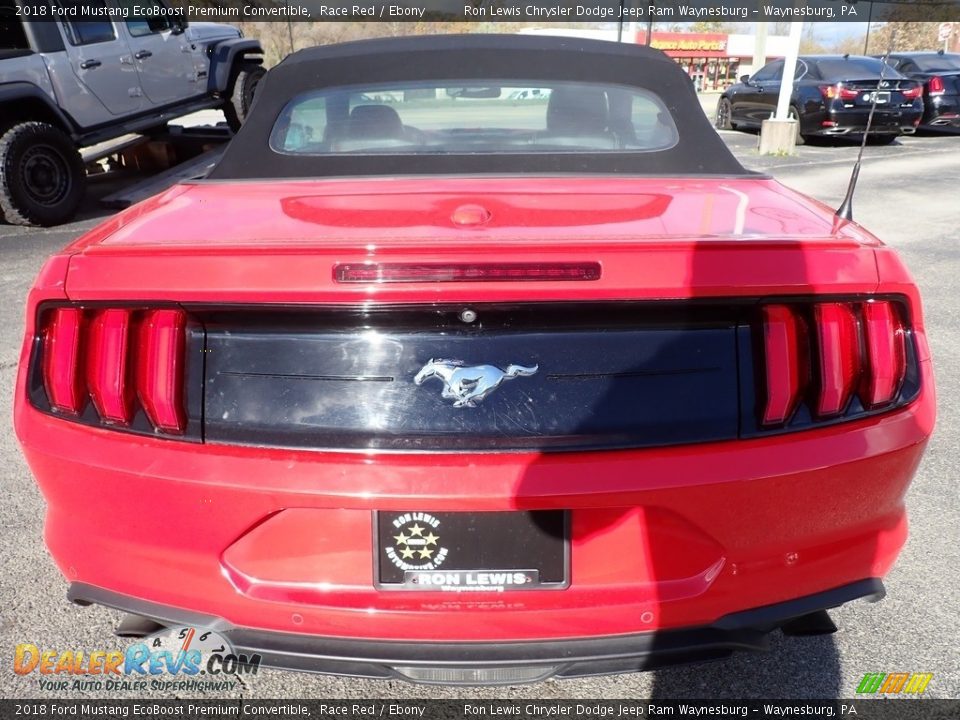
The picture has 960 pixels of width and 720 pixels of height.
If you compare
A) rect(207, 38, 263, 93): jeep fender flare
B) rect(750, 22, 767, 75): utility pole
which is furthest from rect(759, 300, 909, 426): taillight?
rect(750, 22, 767, 75): utility pole

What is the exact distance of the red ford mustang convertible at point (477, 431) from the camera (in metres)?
1.53

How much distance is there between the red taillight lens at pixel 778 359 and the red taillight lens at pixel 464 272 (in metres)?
0.41

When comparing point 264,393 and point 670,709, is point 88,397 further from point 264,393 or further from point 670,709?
point 670,709

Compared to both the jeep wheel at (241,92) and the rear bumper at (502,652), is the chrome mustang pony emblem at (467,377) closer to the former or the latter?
the rear bumper at (502,652)

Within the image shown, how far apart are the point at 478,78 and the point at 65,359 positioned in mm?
1896

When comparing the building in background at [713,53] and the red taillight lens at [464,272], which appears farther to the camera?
the building in background at [713,53]

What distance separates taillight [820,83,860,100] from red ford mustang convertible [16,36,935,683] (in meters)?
13.5

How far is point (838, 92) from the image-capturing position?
43.8 ft

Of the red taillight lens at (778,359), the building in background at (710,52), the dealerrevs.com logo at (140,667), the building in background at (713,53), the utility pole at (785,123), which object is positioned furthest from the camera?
the building in background at (713,53)

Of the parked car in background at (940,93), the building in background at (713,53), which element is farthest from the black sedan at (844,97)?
the building in background at (713,53)

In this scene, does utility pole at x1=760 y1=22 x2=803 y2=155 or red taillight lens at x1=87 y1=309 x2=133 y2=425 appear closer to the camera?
red taillight lens at x1=87 y1=309 x2=133 y2=425

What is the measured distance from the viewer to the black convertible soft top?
8.38 feet

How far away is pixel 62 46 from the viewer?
7848mm

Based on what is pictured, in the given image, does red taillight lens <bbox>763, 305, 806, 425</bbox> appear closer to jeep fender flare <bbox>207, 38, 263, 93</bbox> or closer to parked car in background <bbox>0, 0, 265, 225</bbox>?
parked car in background <bbox>0, 0, 265, 225</bbox>
